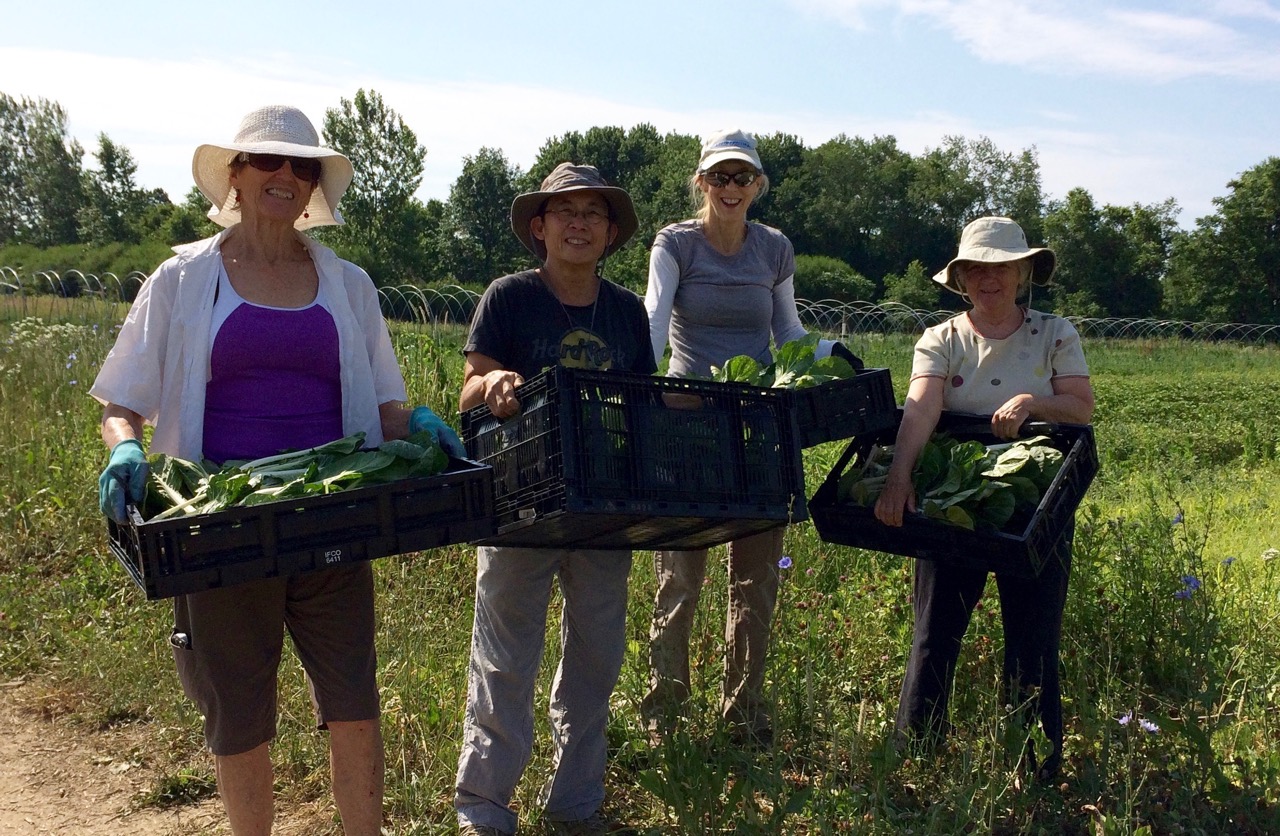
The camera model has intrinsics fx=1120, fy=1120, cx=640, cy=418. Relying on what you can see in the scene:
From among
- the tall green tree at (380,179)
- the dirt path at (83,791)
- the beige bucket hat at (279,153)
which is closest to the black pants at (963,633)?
the dirt path at (83,791)

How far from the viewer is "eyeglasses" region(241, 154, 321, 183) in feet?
9.18

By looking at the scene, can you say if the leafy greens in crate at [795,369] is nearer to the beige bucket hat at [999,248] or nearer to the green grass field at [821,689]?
the beige bucket hat at [999,248]

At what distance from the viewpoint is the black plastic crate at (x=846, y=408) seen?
331 centimetres

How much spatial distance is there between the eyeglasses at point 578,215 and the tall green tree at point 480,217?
215 feet

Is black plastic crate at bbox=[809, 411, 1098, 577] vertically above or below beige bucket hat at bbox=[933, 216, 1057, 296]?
below

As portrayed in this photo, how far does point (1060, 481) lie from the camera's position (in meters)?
3.22

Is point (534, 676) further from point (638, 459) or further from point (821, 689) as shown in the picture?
point (821, 689)

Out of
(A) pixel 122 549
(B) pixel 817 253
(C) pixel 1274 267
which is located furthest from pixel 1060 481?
(B) pixel 817 253

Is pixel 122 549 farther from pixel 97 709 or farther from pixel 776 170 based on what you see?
pixel 776 170

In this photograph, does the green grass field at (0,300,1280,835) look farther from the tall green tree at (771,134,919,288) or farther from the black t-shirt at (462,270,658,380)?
the tall green tree at (771,134,919,288)

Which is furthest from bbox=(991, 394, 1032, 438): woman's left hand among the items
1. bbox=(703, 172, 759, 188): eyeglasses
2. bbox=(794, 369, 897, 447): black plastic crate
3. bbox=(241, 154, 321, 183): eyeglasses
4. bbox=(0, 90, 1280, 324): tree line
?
bbox=(0, 90, 1280, 324): tree line

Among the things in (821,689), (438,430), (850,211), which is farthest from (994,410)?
(850,211)

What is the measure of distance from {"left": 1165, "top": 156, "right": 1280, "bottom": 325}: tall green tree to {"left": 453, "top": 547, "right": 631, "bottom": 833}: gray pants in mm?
57892

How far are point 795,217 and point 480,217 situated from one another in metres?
19.9
